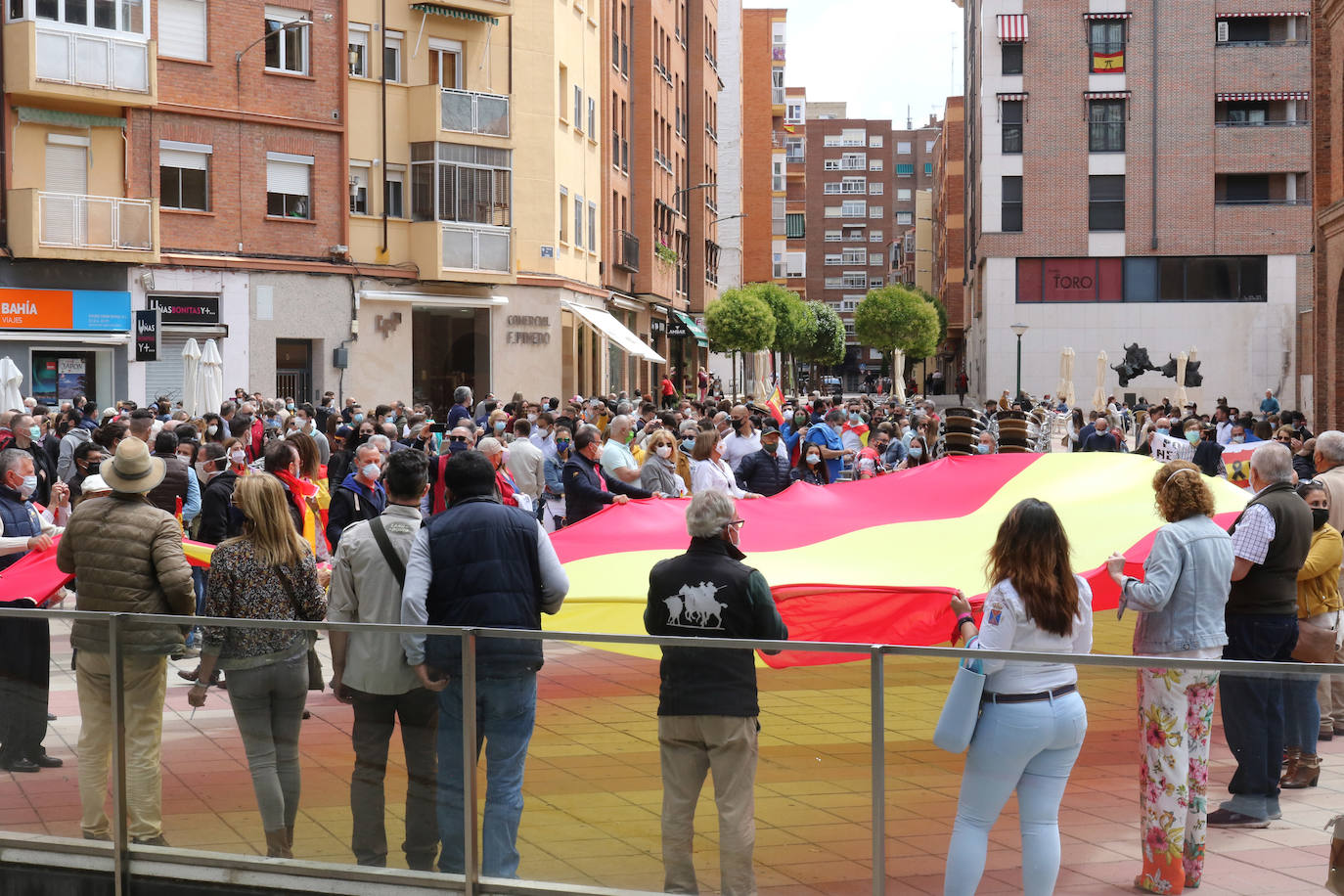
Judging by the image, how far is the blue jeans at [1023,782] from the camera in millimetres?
5301

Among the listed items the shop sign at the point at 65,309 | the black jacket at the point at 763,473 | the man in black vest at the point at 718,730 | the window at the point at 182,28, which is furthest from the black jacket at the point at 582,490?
the window at the point at 182,28

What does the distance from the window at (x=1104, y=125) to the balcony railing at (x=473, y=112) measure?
98.7 ft

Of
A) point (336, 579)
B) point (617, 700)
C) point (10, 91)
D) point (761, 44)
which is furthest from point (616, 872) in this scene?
point (761, 44)

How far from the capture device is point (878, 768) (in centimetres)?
548

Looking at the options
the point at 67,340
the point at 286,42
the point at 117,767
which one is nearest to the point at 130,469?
the point at 117,767

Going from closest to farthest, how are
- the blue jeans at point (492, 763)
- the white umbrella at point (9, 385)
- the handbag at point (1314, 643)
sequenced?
the blue jeans at point (492, 763), the handbag at point (1314, 643), the white umbrella at point (9, 385)

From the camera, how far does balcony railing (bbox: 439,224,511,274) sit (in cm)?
3606

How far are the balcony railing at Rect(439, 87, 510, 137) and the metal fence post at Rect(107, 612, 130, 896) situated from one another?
30.9m

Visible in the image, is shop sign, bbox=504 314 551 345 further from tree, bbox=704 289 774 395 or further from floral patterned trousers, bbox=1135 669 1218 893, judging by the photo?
floral patterned trousers, bbox=1135 669 1218 893

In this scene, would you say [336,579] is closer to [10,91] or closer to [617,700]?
[617,700]

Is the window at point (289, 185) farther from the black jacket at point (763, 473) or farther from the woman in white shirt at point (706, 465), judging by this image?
the woman in white shirt at point (706, 465)

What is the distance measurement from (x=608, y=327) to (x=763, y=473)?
92.3 ft

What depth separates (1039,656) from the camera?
5.27 metres

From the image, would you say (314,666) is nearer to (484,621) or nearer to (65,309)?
(484,621)
